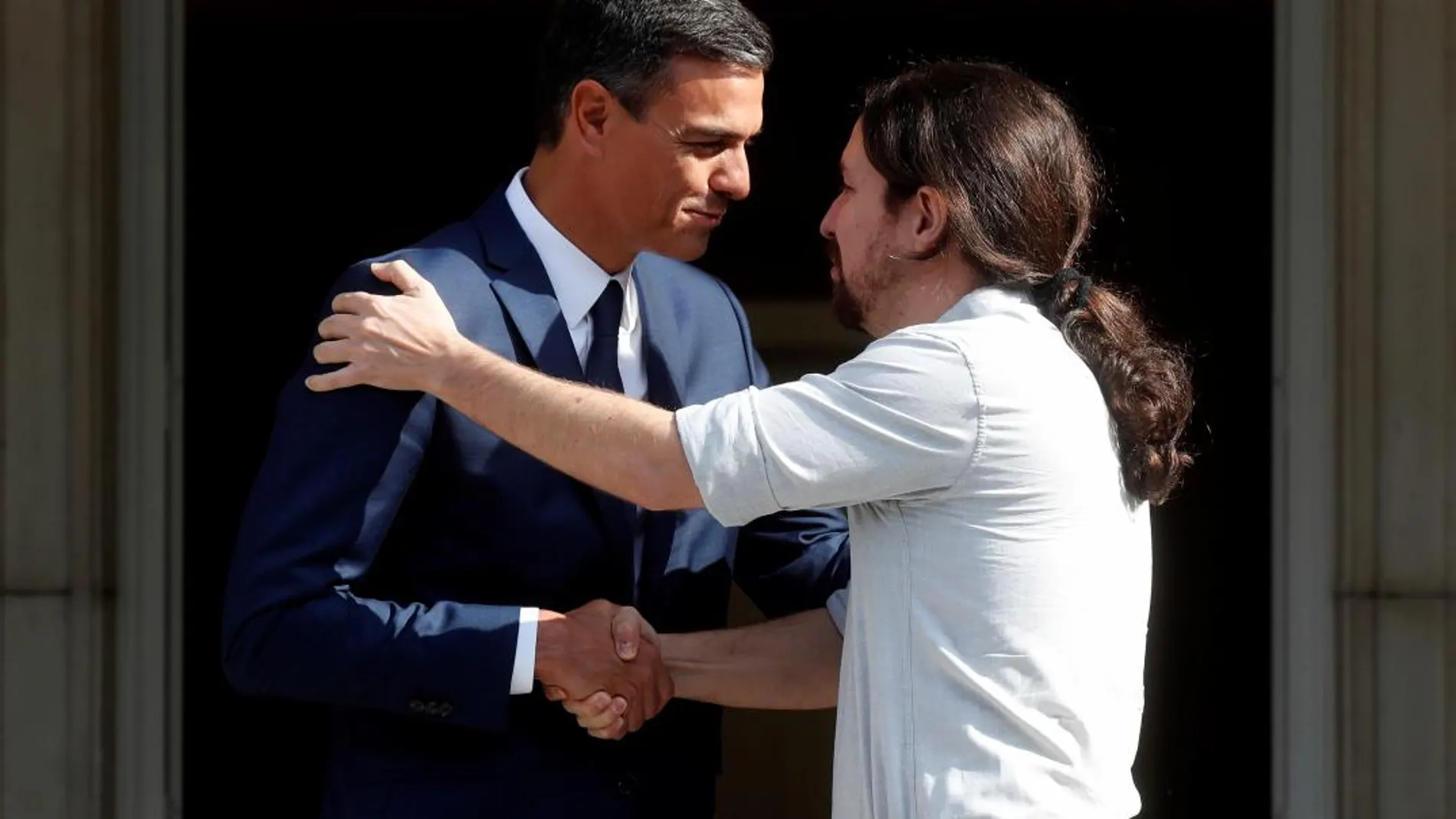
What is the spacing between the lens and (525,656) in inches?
90.4

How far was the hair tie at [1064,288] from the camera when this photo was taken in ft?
7.45

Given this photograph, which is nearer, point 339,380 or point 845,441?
point 845,441

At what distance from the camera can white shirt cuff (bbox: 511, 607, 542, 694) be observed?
229 cm

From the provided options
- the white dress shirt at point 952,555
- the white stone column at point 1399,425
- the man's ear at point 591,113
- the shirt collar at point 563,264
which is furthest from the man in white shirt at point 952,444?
the white stone column at point 1399,425

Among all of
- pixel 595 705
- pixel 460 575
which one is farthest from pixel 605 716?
pixel 460 575

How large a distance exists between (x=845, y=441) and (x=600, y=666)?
0.40m

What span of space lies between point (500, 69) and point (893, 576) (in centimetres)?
326

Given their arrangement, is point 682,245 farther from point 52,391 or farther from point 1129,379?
point 52,391

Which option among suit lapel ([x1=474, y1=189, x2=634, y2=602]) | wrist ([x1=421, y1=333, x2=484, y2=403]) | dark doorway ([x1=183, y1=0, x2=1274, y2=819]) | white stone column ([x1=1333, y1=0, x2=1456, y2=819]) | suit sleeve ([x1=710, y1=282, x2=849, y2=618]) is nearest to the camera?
wrist ([x1=421, y1=333, x2=484, y2=403])

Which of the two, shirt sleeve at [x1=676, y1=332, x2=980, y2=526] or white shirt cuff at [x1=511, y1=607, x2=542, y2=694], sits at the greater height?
shirt sleeve at [x1=676, y1=332, x2=980, y2=526]

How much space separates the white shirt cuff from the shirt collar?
38cm

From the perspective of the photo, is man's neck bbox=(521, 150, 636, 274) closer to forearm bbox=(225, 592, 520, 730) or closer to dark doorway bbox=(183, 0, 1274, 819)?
forearm bbox=(225, 592, 520, 730)

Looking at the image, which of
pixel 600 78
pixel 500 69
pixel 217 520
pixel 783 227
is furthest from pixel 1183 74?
pixel 600 78

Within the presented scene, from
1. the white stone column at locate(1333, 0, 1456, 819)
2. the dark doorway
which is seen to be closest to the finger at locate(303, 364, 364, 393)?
the white stone column at locate(1333, 0, 1456, 819)
